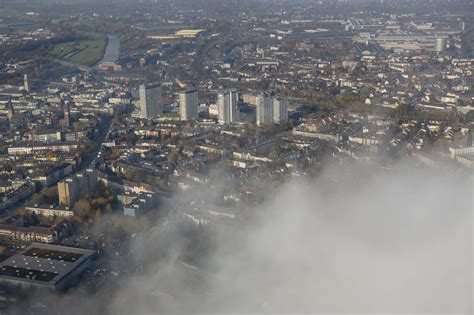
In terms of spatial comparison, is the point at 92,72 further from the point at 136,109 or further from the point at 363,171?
the point at 363,171

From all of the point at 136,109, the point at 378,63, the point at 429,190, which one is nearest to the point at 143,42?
the point at 378,63

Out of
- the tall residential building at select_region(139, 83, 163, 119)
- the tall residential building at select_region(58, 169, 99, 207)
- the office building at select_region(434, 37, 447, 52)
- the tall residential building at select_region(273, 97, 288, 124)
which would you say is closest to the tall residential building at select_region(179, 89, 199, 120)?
the tall residential building at select_region(139, 83, 163, 119)

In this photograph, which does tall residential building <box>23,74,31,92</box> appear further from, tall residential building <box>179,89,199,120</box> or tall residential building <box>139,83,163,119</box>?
tall residential building <box>179,89,199,120</box>

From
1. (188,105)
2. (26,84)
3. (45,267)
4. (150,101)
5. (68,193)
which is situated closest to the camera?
(45,267)

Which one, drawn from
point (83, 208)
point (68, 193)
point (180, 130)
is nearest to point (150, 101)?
point (180, 130)

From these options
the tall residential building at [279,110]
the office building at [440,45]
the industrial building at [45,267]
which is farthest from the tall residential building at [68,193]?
the office building at [440,45]

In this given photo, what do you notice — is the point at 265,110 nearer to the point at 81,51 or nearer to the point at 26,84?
the point at 26,84

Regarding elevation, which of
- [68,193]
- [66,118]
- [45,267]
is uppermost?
[66,118]
